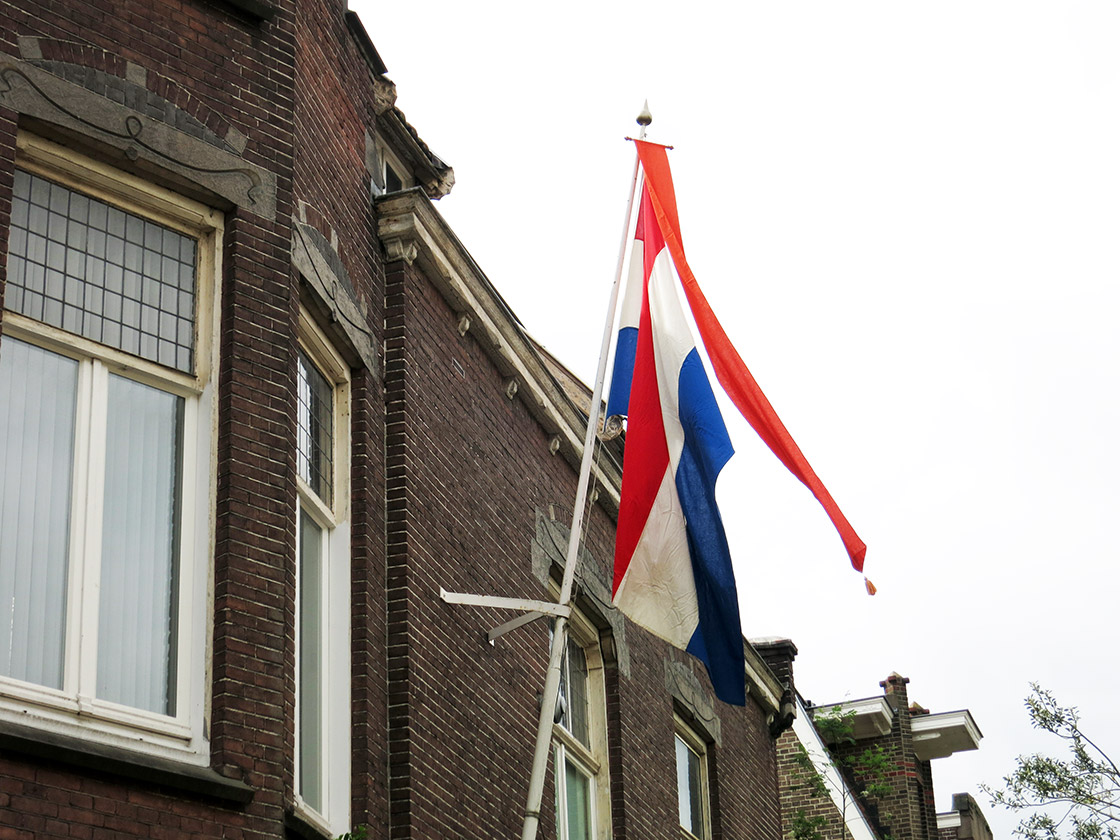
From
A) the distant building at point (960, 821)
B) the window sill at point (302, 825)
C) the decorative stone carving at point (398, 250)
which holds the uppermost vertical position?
the decorative stone carving at point (398, 250)

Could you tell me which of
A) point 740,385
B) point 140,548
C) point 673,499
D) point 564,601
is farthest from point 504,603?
point 140,548

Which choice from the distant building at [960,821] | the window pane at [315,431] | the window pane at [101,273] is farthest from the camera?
the distant building at [960,821]

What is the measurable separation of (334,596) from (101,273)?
2.50 meters

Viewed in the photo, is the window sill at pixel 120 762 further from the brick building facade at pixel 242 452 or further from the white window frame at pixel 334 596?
the white window frame at pixel 334 596

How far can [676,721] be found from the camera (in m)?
16.3

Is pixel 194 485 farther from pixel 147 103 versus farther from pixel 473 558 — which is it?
pixel 473 558

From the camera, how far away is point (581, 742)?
13570mm

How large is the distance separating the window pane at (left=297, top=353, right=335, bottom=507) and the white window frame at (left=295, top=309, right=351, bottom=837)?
0.04 m

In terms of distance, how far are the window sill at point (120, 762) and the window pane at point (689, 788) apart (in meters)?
8.78

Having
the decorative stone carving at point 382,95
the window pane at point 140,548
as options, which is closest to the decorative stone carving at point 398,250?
the decorative stone carving at point 382,95

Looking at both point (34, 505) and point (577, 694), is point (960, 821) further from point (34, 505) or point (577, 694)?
point (34, 505)

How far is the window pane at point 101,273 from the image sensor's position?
8.18 m

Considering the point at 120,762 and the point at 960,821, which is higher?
the point at 960,821

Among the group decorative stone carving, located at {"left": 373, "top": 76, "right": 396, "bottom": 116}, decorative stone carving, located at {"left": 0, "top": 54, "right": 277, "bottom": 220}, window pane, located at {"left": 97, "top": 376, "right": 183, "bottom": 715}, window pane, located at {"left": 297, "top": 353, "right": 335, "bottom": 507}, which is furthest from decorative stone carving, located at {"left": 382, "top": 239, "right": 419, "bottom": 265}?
window pane, located at {"left": 97, "top": 376, "right": 183, "bottom": 715}
